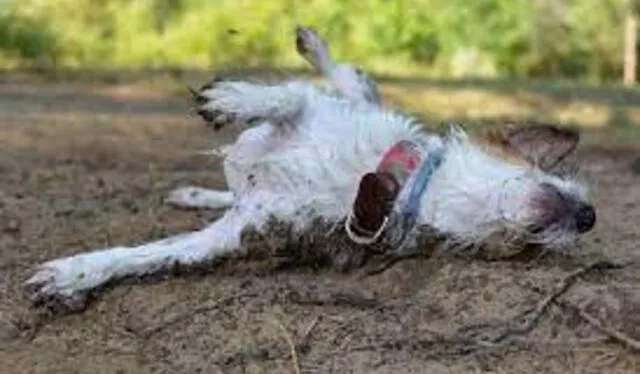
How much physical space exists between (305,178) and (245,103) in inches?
14.6

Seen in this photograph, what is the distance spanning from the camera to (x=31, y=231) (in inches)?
198

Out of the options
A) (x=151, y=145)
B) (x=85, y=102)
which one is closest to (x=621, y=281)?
(x=151, y=145)

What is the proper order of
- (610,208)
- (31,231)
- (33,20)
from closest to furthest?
(31,231)
(610,208)
(33,20)

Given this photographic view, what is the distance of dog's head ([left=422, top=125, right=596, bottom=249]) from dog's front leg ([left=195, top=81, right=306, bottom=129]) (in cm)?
64

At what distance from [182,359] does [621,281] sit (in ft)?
4.30

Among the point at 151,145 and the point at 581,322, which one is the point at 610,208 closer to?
the point at 581,322

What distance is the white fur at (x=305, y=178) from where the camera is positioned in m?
4.09

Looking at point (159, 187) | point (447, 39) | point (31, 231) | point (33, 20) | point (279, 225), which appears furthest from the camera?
point (447, 39)

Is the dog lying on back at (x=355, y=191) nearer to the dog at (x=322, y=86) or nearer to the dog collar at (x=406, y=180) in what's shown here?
the dog collar at (x=406, y=180)

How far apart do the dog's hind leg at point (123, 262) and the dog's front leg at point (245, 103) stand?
0.36 m

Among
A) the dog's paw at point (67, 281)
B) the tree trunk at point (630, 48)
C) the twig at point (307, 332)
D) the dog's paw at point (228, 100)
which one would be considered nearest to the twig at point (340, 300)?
the twig at point (307, 332)

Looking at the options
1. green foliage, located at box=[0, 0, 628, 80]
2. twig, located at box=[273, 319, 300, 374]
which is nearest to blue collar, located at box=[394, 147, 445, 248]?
twig, located at box=[273, 319, 300, 374]

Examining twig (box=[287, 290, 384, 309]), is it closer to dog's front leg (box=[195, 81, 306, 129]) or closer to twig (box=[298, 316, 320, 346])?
twig (box=[298, 316, 320, 346])

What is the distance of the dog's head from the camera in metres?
4.00
